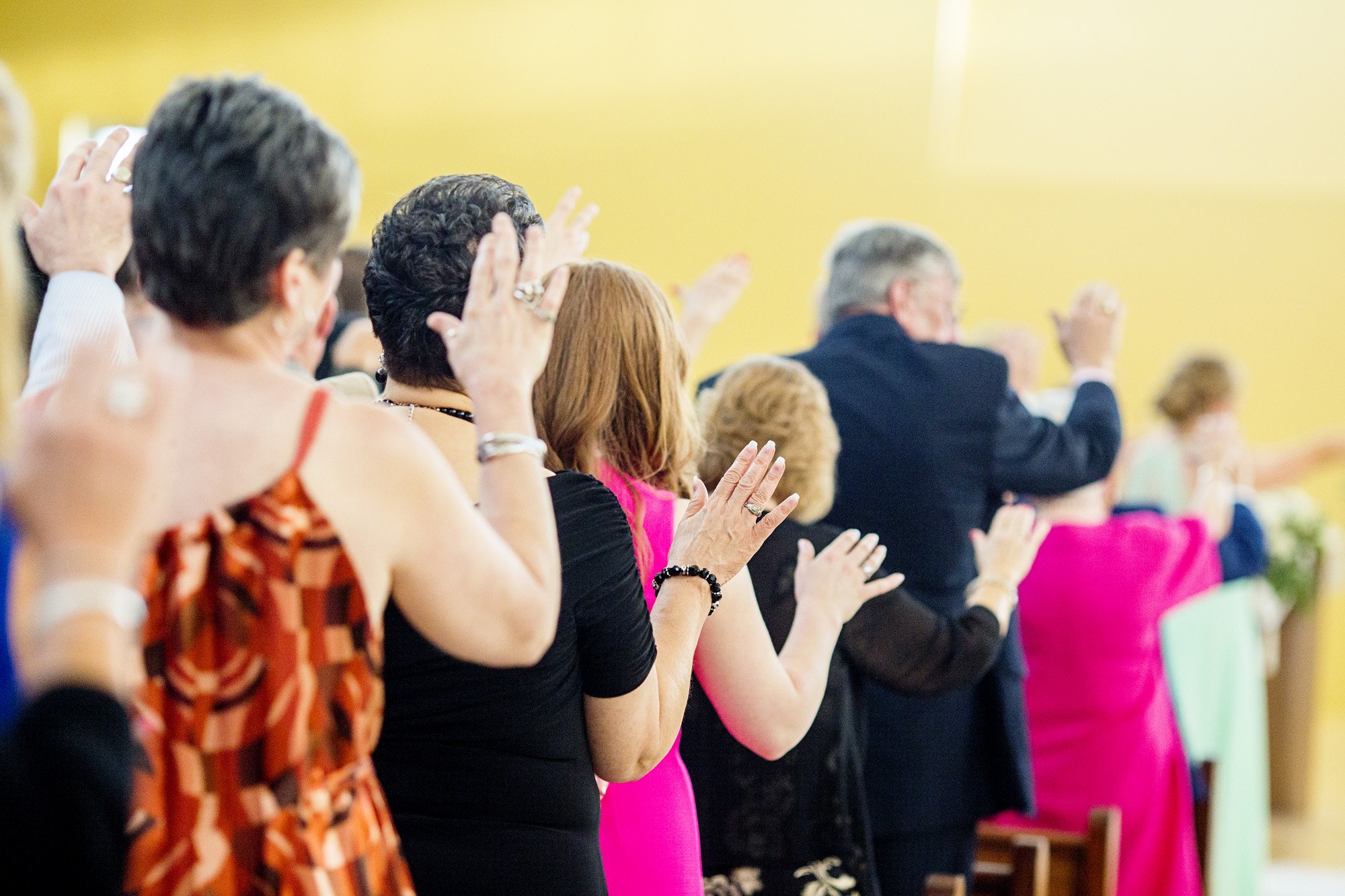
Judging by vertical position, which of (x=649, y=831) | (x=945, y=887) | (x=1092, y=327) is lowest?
(x=945, y=887)

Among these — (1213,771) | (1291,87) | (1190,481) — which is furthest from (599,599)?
(1291,87)

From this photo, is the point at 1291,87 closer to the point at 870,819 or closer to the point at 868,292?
the point at 868,292

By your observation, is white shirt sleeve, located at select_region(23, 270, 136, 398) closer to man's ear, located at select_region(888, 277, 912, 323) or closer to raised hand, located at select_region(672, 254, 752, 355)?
raised hand, located at select_region(672, 254, 752, 355)

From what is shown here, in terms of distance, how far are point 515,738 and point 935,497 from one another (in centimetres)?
160

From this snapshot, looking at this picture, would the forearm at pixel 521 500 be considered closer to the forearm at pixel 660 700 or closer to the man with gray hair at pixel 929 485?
the forearm at pixel 660 700

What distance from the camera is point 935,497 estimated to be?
2842 millimetres

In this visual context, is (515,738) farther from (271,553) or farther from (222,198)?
(222,198)

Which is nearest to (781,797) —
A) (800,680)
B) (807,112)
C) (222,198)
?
(800,680)

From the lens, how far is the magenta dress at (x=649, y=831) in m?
1.72

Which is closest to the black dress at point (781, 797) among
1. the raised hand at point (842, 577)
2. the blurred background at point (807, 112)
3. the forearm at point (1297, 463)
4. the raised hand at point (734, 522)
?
the raised hand at point (842, 577)

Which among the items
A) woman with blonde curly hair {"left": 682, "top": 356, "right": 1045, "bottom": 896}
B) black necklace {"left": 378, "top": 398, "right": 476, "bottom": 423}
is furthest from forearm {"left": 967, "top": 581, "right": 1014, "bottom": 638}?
black necklace {"left": 378, "top": 398, "right": 476, "bottom": 423}

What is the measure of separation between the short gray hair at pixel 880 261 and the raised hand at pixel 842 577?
3.42 ft

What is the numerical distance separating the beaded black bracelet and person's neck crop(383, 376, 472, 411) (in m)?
0.35

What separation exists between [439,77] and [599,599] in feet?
21.0
